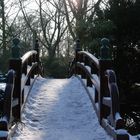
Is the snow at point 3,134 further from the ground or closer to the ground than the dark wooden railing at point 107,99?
closer to the ground

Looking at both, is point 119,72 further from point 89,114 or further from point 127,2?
point 89,114

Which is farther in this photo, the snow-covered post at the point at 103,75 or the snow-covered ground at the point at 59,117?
the snow-covered post at the point at 103,75

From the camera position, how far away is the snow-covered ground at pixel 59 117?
8.43 metres

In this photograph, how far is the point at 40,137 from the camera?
8266mm

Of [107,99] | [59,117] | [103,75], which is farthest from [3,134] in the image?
[59,117]

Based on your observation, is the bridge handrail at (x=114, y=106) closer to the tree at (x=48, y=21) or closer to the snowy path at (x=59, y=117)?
the snowy path at (x=59, y=117)

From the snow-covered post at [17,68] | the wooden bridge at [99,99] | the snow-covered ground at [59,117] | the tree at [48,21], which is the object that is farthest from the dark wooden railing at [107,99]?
the tree at [48,21]

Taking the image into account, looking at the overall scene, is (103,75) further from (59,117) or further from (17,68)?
(17,68)

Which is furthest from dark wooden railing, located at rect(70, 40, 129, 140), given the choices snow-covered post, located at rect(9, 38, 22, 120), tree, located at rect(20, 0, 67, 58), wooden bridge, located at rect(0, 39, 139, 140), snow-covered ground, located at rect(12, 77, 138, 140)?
tree, located at rect(20, 0, 67, 58)

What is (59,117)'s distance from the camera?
32.5 ft

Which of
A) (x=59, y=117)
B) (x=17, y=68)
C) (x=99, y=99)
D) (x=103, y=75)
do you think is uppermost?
(x=17, y=68)

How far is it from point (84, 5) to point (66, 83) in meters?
23.9

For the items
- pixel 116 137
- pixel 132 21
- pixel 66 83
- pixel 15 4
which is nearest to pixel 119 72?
pixel 132 21

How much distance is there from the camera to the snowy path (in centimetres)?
844
